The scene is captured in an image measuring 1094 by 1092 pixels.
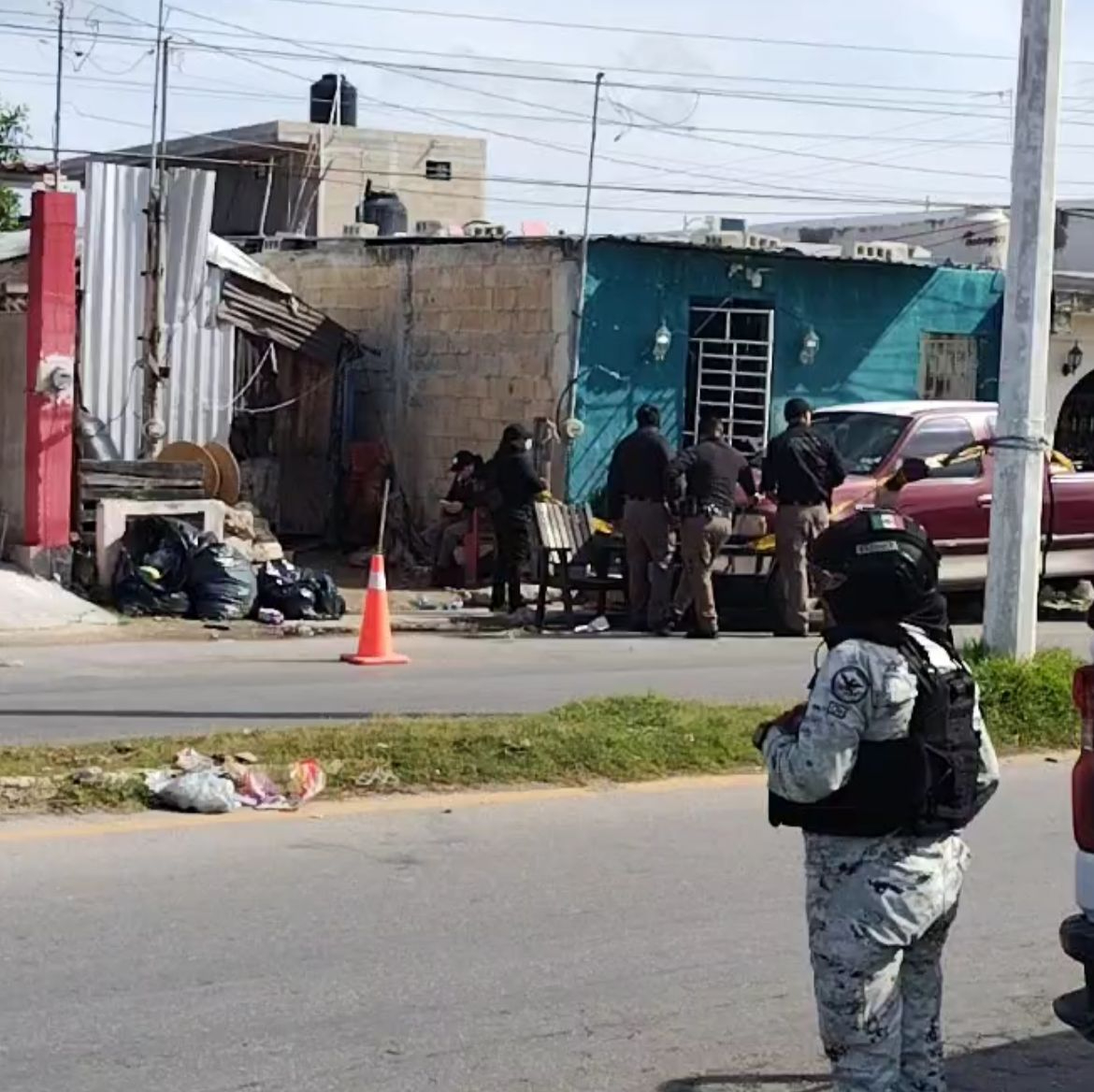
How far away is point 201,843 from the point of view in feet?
25.7

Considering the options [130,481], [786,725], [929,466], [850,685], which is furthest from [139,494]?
[850,685]

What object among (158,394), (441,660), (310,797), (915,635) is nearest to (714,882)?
(310,797)

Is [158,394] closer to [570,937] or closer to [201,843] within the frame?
[201,843]

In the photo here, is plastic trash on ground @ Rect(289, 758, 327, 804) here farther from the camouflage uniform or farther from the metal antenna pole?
the metal antenna pole

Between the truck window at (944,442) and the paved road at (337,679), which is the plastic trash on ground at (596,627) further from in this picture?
the truck window at (944,442)

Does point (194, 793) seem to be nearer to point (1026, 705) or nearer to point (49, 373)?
point (1026, 705)

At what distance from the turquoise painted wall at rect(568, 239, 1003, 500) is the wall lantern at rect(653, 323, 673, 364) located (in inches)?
2.4

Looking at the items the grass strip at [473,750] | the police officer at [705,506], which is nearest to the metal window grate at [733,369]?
the police officer at [705,506]

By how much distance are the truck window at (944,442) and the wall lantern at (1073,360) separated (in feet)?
29.4

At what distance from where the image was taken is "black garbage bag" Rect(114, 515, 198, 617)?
17.0 m

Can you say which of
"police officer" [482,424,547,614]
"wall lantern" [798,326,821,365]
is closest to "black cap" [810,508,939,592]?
"police officer" [482,424,547,614]

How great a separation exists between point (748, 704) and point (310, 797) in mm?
3583

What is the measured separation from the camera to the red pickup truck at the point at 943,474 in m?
17.6

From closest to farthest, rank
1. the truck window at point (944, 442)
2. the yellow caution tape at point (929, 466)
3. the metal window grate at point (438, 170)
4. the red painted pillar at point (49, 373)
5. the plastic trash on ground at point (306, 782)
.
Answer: the plastic trash on ground at point (306, 782)
the yellow caution tape at point (929, 466)
the red painted pillar at point (49, 373)
the truck window at point (944, 442)
the metal window grate at point (438, 170)
